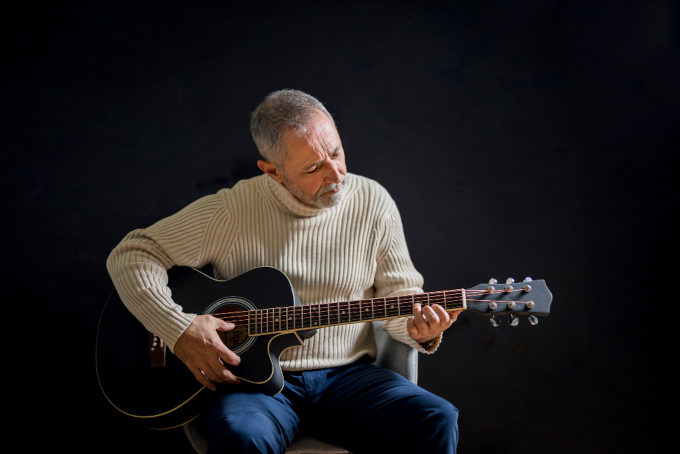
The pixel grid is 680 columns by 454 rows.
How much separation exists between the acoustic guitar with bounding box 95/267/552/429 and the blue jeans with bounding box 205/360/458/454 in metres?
0.09

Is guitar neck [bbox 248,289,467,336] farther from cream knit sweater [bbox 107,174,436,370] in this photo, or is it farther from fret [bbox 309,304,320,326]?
cream knit sweater [bbox 107,174,436,370]

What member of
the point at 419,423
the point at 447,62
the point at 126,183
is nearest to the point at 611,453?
the point at 419,423

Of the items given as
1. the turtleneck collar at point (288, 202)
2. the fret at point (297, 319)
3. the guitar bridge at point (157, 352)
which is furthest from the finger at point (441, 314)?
the guitar bridge at point (157, 352)

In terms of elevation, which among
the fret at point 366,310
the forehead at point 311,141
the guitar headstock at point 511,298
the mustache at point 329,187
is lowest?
the fret at point 366,310

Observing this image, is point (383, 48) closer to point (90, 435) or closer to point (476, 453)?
point (476, 453)

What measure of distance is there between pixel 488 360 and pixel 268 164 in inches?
49.0

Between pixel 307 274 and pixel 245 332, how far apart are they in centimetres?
28

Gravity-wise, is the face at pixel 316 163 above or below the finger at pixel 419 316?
above

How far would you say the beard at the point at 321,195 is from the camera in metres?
1.62

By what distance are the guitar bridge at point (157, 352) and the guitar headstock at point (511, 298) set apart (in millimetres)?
874

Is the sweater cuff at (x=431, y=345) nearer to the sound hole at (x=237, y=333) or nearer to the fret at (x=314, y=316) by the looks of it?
the fret at (x=314, y=316)

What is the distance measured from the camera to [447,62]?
2146 mm

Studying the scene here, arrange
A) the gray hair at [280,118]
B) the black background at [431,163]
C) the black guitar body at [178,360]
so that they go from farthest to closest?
the black background at [431,163] < the gray hair at [280,118] < the black guitar body at [178,360]

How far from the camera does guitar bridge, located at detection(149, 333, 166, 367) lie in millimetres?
1533
